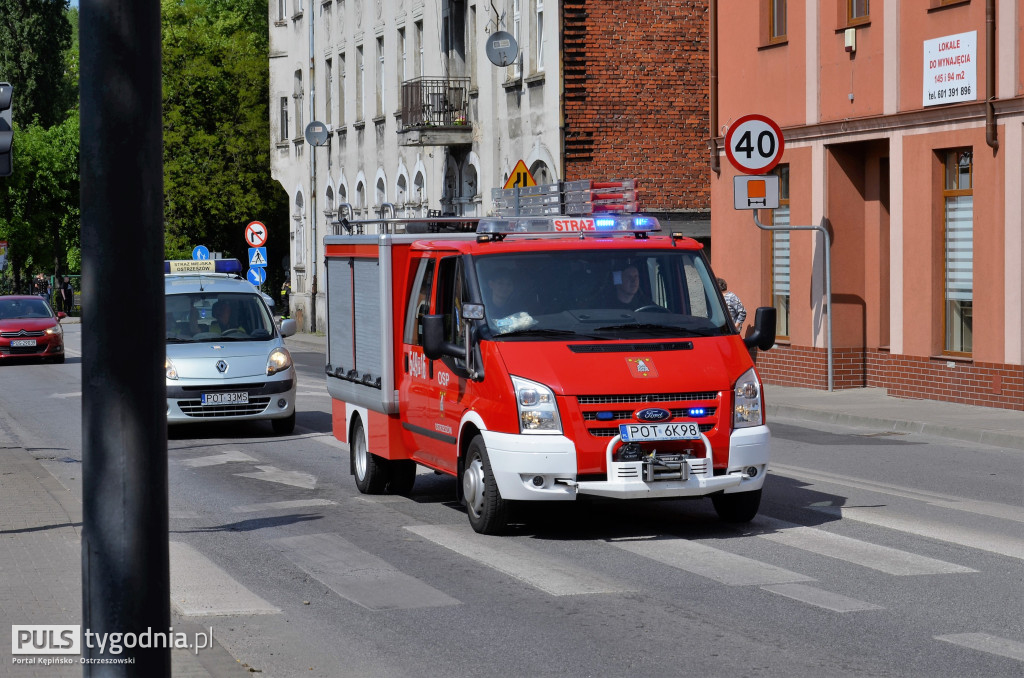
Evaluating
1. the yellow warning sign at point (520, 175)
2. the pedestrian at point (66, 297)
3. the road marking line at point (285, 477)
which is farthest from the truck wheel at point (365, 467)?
the pedestrian at point (66, 297)

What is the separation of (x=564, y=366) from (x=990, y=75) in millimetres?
11162

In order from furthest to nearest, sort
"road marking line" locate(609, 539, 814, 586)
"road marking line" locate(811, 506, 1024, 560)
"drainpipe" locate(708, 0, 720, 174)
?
"drainpipe" locate(708, 0, 720, 174), "road marking line" locate(811, 506, 1024, 560), "road marking line" locate(609, 539, 814, 586)

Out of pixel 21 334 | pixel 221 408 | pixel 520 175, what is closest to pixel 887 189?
pixel 520 175

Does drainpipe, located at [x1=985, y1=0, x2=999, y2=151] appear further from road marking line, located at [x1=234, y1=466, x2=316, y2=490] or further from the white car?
road marking line, located at [x1=234, y1=466, x2=316, y2=490]

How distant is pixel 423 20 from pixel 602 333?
31.6 meters

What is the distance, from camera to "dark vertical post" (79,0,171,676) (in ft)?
12.0

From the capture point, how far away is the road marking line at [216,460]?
15.4 meters

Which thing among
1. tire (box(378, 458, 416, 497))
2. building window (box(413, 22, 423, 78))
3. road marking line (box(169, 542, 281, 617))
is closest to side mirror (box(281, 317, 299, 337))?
tire (box(378, 458, 416, 497))

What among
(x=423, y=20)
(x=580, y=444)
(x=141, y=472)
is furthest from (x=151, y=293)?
(x=423, y=20)

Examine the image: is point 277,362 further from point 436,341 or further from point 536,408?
point 536,408

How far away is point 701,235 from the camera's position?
31750 millimetres

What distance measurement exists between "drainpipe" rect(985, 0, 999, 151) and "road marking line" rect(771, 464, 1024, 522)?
22.5 ft

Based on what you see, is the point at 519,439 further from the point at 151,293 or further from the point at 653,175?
the point at 653,175

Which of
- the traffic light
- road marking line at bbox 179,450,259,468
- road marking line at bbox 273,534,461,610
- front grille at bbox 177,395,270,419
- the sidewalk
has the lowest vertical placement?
road marking line at bbox 179,450,259,468
